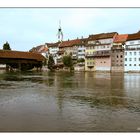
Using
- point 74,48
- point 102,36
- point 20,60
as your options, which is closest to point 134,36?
point 102,36

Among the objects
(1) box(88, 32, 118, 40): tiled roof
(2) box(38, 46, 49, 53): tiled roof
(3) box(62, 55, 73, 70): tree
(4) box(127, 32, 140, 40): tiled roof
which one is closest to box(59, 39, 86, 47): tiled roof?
(1) box(88, 32, 118, 40): tiled roof

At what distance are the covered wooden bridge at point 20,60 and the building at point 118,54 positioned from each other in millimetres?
24759

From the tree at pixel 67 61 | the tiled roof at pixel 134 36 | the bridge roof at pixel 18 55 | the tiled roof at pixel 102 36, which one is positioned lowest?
the tree at pixel 67 61

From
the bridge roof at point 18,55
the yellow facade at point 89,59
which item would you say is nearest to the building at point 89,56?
the yellow facade at point 89,59

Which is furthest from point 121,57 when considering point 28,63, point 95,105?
point 95,105

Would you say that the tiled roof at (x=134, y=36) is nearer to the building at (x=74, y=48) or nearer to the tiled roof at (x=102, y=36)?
the tiled roof at (x=102, y=36)

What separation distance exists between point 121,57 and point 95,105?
74.7m

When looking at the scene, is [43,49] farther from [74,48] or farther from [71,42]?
[74,48]

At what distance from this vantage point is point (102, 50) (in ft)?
308

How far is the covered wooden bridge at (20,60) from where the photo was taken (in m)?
91.7

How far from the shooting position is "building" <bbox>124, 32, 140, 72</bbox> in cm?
8331

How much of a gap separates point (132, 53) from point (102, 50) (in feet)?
37.9
